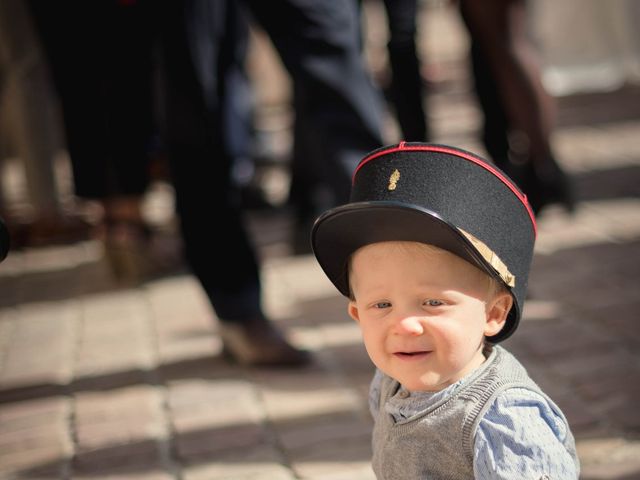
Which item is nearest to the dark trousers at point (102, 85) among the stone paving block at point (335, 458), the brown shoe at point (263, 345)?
the brown shoe at point (263, 345)

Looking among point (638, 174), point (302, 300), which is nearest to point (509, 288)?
point (302, 300)

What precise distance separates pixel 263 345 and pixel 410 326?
1.37m

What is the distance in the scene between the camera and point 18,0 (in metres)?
4.45

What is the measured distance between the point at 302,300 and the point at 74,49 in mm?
1376

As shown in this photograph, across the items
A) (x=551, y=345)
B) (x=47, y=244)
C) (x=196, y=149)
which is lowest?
(x=47, y=244)

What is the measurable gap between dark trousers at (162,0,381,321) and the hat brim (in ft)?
3.04

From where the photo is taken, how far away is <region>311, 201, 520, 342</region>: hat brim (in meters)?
1.69

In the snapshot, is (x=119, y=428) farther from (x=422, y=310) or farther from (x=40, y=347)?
(x=422, y=310)

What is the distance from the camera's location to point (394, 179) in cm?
175

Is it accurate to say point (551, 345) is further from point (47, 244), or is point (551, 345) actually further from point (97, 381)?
point (47, 244)

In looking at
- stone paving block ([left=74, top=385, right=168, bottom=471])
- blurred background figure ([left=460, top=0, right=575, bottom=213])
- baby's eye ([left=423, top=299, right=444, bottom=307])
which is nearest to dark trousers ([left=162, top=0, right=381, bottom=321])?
stone paving block ([left=74, top=385, right=168, bottom=471])

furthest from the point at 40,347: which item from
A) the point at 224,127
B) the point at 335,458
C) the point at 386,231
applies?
the point at 386,231

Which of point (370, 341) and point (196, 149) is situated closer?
point (370, 341)

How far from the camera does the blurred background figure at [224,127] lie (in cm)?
281
